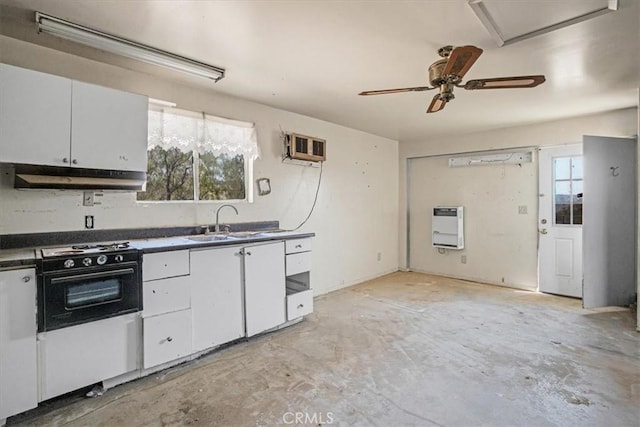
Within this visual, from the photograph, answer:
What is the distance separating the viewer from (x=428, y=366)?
249cm

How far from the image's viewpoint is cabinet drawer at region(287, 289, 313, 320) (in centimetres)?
323

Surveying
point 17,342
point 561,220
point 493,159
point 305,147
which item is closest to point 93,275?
point 17,342

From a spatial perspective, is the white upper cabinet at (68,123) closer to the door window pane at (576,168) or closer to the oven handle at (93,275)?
the oven handle at (93,275)

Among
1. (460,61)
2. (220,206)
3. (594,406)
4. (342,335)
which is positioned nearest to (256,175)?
(220,206)

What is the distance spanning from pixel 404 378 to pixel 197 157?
2711mm

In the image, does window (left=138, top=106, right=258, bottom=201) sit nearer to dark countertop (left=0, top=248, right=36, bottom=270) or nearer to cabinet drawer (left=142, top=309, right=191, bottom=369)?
dark countertop (left=0, top=248, right=36, bottom=270)

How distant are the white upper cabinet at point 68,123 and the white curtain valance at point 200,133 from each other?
38 cm

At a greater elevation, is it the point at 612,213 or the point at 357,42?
the point at 357,42

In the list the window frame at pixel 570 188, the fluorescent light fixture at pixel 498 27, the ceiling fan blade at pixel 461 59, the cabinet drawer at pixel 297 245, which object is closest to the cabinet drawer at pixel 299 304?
the cabinet drawer at pixel 297 245

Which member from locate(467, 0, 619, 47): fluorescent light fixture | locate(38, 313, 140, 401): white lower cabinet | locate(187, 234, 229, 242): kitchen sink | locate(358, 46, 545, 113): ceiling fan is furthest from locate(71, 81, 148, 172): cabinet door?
locate(467, 0, 619, 47): fluorescent light fixture

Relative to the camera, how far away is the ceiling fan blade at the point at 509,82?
6.49 ft

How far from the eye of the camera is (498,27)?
2.06 meters

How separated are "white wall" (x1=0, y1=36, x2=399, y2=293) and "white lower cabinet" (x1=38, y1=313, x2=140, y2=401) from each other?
0.86 m

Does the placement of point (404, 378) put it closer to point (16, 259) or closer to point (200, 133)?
point (16, 259)
